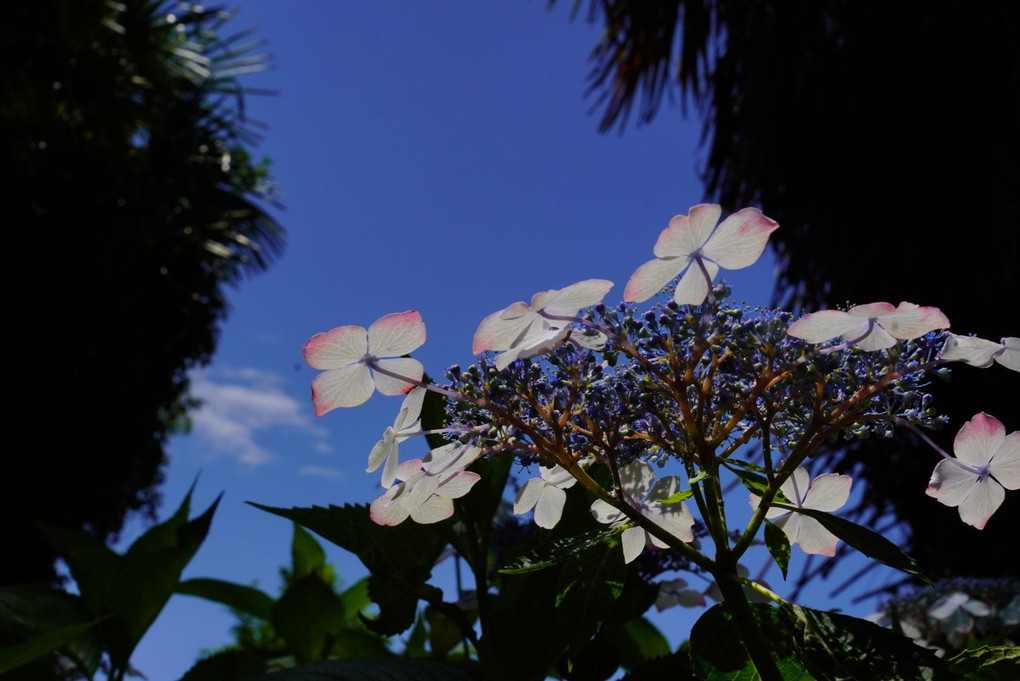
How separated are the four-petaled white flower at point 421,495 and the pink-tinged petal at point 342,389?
50mm

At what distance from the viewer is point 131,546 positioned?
867 mm

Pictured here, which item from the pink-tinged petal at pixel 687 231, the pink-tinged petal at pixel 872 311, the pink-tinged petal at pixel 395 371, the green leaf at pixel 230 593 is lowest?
the pink-tinged petal at pixel 872 311

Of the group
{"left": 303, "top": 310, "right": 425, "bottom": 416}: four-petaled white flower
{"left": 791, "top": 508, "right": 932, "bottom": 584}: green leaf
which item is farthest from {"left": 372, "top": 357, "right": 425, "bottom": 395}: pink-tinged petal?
{"left": 791, "top": 508, "right": 932, "bottom": 584}: green leaf

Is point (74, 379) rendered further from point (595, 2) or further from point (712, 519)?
point (712, 519)

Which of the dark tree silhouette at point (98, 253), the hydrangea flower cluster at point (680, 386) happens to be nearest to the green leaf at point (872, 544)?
the hydrangea flower cluster at point (680, 386)

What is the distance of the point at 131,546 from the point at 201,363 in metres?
8.23

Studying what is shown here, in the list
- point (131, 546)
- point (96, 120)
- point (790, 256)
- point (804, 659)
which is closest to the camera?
point (804, 659)

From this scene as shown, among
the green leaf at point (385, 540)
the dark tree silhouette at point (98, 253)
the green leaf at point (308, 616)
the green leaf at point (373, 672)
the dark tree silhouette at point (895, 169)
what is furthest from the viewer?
the dark tree silhouette at point (98, 253)

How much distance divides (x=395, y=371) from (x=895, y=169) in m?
3.38

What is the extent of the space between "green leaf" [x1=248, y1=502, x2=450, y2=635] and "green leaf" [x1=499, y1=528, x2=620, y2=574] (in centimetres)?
15

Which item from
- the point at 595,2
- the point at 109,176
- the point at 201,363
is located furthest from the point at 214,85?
the point at 595,2

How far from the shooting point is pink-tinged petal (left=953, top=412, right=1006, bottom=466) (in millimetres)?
400

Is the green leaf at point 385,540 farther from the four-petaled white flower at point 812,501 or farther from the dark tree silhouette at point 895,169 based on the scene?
the dark tree silhouette at point 895,169

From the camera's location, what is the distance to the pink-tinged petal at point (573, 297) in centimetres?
38
